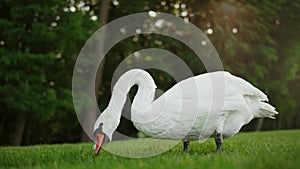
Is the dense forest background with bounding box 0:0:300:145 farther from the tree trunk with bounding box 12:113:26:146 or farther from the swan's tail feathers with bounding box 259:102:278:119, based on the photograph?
the swan's tail feathers with bounding box 259:102:278:119

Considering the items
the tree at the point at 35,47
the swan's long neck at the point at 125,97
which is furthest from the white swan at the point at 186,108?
the tree at the point at 35,47

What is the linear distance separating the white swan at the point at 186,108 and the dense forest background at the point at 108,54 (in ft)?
31.6

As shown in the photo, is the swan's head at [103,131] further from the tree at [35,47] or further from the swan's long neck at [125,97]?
the tree at [35,47]

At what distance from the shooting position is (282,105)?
2541 centimetres

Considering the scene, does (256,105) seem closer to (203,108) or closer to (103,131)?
(203,108)

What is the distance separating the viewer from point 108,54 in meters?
20.7

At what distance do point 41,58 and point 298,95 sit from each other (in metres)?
16.9

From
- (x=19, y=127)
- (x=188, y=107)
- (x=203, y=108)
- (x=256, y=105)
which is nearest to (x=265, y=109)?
(x=256, y=105)

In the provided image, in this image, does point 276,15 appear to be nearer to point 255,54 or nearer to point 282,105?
point 255,54

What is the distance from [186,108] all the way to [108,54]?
1464 cm

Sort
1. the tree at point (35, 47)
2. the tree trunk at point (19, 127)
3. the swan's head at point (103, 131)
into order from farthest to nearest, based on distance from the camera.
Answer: the tree trunk at point (19, 127) < the tree at point (35, 47) < the swan's head at point (103, 131)

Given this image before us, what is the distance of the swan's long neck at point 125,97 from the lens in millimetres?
6437

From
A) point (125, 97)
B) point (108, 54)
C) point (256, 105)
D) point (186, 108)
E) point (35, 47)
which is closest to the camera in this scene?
point (186, 108)

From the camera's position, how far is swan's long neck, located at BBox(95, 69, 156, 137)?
6437 mm
